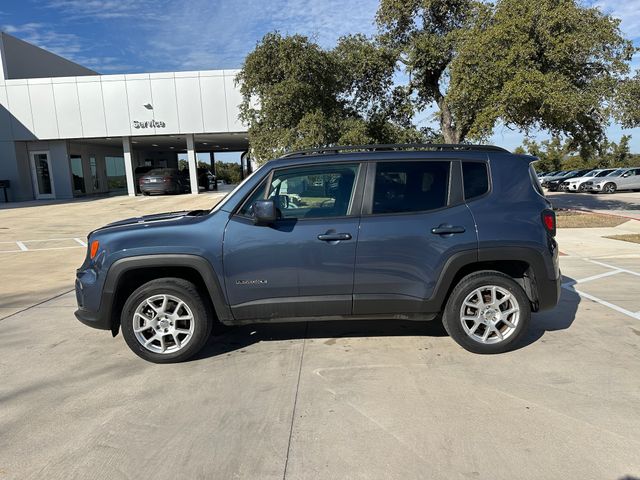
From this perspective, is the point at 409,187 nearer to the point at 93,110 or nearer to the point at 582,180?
the point at 93,110

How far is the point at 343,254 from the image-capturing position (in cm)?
389

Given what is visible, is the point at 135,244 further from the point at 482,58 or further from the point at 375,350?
the point at 482,58

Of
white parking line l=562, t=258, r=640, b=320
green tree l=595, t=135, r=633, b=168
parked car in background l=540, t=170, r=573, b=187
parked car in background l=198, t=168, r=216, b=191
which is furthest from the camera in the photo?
green tree l=595, t=135, r=633, b=168

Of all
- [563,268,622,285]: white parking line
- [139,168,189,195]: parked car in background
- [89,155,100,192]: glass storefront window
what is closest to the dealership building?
[139,168,189,195]: parked car in background

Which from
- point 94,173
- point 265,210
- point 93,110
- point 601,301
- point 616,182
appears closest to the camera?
point 265,210

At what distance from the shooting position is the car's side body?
3881 millimetres

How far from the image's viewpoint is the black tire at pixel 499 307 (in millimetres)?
4047

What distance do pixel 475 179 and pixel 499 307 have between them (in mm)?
1210

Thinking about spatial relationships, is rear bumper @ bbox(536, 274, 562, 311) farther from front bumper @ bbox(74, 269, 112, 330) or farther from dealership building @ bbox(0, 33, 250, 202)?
dealership building @ bbox(0, 33, 250, 202)

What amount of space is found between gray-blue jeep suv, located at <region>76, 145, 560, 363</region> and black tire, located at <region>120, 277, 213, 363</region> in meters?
0.01

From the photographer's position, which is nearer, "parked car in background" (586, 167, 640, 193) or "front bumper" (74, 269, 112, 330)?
"front bumper" (74, 269, 112, 330)

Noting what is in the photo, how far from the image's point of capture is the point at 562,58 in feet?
39.6

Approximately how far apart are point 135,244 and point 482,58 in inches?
463

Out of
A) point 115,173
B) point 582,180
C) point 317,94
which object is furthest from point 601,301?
point 115,173
